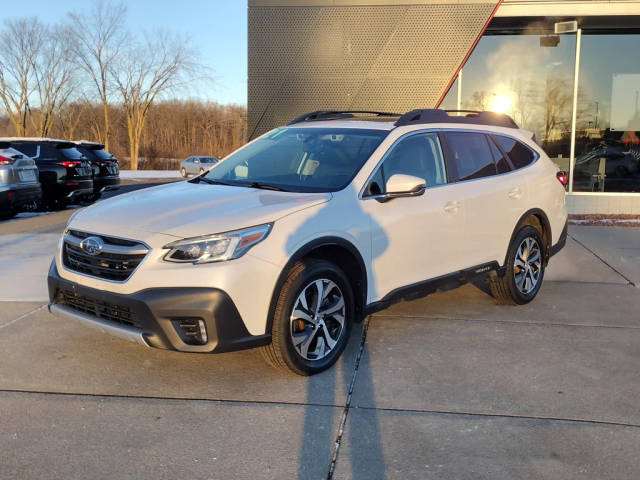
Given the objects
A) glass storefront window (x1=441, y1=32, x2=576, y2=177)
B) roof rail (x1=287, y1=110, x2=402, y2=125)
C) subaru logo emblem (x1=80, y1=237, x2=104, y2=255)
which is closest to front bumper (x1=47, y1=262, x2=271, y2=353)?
subaru logo emblem (x1=80, y1=237, x2=104, y2=255)

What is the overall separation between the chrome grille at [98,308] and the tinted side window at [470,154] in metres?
2.85

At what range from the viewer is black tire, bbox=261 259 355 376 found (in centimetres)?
387

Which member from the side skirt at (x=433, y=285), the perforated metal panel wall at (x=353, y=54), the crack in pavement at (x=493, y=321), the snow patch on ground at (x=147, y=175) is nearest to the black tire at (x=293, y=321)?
the side skirt at (x=433, y=285)

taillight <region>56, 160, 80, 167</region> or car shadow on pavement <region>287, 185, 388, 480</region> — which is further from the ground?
taillight <region>56, 160, 80, 167</region>

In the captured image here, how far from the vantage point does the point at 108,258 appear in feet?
12.7

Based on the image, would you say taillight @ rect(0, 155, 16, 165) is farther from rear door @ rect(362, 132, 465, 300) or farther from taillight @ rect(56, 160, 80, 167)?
rear door @ rect(362, 132, 465, 300)

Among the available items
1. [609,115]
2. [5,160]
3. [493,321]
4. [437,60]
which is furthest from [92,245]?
[609,115]

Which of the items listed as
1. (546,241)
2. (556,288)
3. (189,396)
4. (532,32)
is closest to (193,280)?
(189,396)

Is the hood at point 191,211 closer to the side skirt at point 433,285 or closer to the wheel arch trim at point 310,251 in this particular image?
the wheel arch trim at point 310,251

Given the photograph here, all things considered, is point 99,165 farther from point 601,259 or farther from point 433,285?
point 433,285

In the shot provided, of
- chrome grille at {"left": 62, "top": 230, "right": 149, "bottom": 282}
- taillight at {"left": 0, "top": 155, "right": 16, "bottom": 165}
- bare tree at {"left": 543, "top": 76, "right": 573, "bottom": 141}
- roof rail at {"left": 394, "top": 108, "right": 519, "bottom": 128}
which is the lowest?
chrome grille at {"left": 62, "top": 230, "right": 149, "bottom": 282}

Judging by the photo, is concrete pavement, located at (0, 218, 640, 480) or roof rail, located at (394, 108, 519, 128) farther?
roof rail, located at (394, 108, 519, 128)

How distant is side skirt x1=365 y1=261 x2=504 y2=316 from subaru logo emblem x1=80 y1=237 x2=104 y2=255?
1.80 metres

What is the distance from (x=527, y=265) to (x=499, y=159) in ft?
3.38
